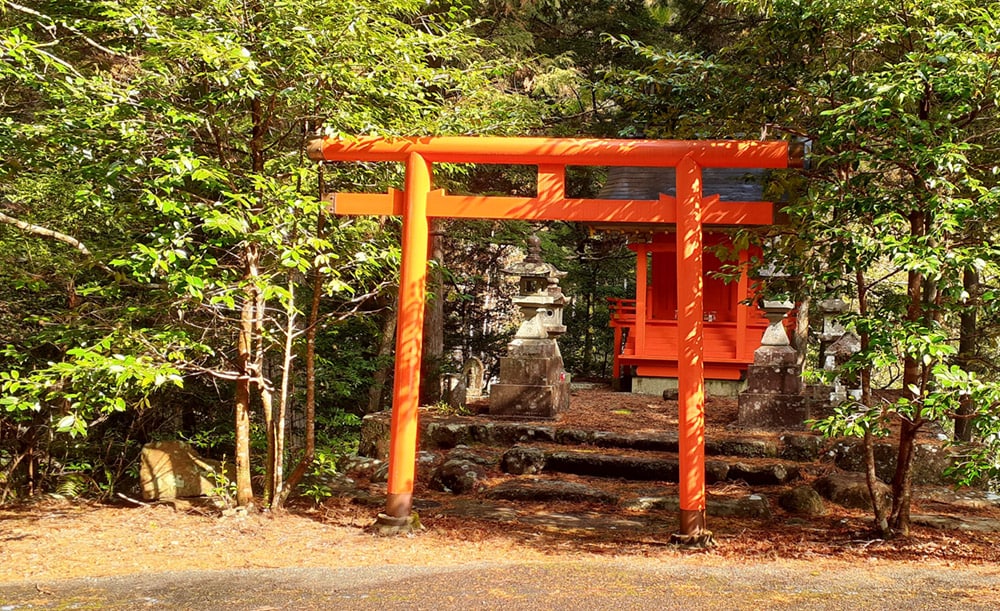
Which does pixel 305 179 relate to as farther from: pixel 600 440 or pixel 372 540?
pixel 600 440

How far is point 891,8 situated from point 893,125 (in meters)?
0.82

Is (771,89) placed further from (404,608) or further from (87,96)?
(87,96)

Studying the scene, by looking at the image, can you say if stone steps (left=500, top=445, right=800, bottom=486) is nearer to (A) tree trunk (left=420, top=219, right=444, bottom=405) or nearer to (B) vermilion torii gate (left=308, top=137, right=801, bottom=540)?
(B) vermilion torii gate (left=308, top=137, right=801, bottom=540)

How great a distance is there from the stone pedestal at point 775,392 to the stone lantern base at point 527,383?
2.35m

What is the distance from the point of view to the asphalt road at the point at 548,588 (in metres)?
4.14

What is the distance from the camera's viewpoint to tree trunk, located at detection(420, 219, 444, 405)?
11.5 meters

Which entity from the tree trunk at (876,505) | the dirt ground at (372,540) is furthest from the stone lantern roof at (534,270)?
the tree trunk at (876,505)

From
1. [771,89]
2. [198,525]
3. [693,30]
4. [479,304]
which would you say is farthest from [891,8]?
[479,304]

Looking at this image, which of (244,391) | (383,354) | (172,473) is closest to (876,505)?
(244,391)

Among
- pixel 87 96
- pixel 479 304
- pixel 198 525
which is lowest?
pixel 198 525

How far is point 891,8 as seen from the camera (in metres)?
5.06

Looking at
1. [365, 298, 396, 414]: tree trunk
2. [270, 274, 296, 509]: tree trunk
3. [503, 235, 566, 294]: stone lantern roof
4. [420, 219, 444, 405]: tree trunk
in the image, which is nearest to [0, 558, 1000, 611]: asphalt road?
[270, 274, 296, 509]: tree trunk

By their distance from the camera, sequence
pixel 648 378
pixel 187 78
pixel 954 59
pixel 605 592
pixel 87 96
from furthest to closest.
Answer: pixel 648 378
pixel 187 78
pixel 87 96
pixel 954 59
pixel 605 592

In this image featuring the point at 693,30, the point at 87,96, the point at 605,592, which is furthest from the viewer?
the point at 693,30
